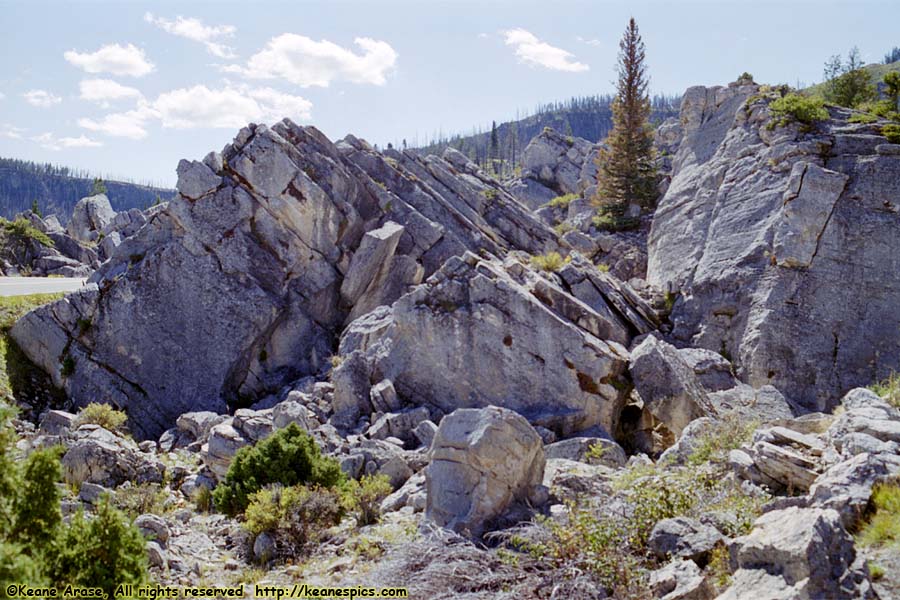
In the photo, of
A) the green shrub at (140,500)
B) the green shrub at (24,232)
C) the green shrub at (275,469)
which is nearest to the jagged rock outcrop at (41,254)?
the green shrub at (24,232)

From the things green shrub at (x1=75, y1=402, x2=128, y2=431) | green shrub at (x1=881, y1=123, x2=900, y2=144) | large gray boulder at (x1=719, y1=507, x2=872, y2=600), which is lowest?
green shrub at (x1=75, y1=402, x2=128, y2=431)

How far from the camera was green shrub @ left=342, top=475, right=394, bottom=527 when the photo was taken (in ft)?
43.3

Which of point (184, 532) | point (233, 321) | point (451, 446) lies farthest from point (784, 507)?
point (233, 321)

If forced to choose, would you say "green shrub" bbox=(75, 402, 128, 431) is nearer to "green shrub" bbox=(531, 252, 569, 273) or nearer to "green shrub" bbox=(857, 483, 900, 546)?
"green shrub" bbox=(531, 252, 569, 273)

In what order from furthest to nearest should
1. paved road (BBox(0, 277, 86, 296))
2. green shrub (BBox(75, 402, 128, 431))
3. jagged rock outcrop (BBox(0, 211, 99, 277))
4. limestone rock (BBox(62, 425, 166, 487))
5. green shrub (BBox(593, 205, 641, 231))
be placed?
1. jagged rock outcrop (BBox(0, 211, 99, 277))
2. green shrub (BBox(593, 205, 641, 231))
3. paved road (BBox(0, 277, 86, 296))
4. green shrub (BBox(75, 402, 128, 431))
5. limestone rock (BBox(62, 425, 166, 487))

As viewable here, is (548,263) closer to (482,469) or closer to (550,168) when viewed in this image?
(482,469)

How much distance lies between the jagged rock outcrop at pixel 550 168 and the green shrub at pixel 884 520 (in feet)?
198

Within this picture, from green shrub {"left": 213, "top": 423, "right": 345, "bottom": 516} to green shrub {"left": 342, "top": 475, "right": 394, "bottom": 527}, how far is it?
3.56 feet

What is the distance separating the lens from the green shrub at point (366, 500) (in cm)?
1321

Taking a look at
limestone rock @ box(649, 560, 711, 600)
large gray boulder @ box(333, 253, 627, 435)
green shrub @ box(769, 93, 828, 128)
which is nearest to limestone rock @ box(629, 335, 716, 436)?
large gray boulder @ box(333, 253, 627, 435)

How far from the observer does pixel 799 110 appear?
25391 mm

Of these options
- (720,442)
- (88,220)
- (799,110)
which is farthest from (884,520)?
(88,220)

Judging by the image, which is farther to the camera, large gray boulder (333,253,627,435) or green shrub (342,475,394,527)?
large gray boulder (333,253,627,435)

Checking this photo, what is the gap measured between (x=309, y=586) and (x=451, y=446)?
13.4 feet
